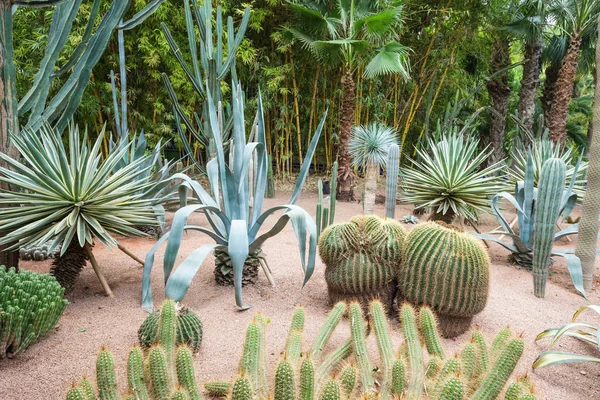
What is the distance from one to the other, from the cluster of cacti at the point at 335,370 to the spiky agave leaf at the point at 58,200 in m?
1.07

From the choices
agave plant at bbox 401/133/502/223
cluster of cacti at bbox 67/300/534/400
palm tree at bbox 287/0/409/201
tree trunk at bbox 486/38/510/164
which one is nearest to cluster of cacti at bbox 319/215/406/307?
cluster of cacti at bbox 67/300/534/400

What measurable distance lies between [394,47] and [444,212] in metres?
3.50

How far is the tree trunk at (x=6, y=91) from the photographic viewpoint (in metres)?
2.74

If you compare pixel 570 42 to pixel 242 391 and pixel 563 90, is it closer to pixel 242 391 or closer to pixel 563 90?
pixel 563 90

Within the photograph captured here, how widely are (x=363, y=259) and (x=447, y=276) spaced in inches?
18.3

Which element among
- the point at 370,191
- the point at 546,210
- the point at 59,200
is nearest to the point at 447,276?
the point at 546,210

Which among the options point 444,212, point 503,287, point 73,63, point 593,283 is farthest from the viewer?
point 444,212

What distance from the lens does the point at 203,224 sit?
585 centimetres

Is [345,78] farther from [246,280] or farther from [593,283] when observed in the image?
[246,280]

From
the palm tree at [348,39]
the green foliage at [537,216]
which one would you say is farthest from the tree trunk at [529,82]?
the green foliage at [537,216]

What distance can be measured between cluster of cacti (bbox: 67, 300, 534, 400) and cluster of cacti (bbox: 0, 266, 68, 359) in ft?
2.27

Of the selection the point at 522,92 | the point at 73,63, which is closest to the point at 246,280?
the point at 73,63

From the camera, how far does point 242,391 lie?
4.20 feet

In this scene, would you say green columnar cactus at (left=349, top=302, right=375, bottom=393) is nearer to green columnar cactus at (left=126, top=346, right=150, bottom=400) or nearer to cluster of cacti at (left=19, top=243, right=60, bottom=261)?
green columnar cactus at (left=126, top=346, right=150, bottom=400)
